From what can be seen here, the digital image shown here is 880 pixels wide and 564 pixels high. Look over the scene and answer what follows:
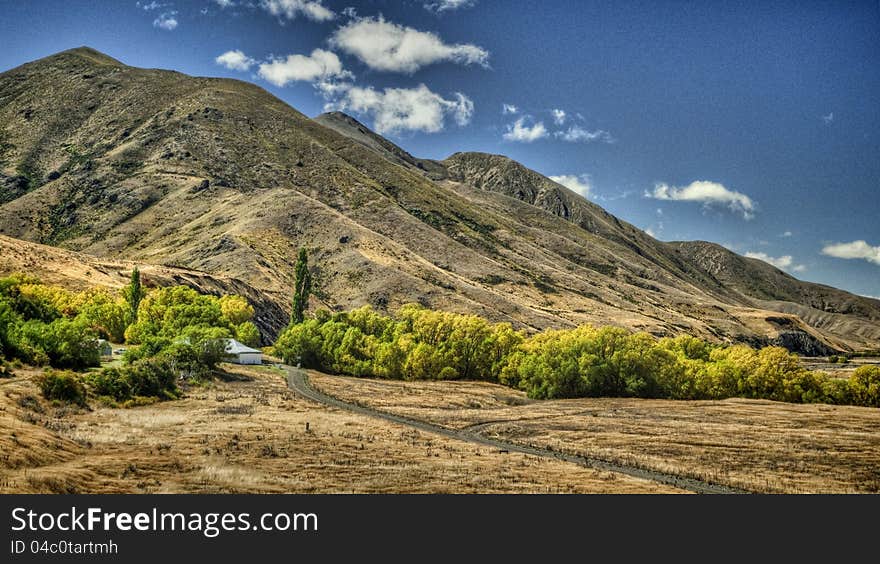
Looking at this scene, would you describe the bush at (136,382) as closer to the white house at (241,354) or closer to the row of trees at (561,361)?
the white house at (241,354)

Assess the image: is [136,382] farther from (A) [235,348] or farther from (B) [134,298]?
(B) [134,298]

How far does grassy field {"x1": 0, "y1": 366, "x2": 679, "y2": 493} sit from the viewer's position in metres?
25.3

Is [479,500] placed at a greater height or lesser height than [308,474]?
greater

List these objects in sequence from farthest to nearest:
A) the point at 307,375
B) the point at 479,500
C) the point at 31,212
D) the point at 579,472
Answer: the point at 31,212
the point at 307,375
the point at 579,472
the point at 479,500

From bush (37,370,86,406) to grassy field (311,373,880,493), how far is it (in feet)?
83.5

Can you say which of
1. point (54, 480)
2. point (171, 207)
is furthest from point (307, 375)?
point (171, 207)

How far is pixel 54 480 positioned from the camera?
74.0 feet

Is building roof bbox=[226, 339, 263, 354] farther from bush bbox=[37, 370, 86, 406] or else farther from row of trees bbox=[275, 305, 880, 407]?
bush bbox=[37, 370, 86, 406]

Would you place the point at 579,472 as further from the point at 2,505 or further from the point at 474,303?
the point at 474,303

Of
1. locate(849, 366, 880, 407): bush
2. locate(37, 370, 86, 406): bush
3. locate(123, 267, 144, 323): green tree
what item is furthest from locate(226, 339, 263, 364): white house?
locate(849, 366, 880, 407): bush

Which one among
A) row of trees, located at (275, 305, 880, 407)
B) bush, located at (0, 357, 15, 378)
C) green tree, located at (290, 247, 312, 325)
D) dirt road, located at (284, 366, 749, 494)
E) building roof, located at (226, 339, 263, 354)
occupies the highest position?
green tree, located at (290, 247, 312, 325)

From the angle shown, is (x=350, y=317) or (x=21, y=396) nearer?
(x=21, y=396)

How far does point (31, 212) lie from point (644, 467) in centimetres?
20041

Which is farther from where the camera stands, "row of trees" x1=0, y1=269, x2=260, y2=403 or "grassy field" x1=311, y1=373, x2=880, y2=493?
"row of trees" x1=0, y1=269, x2=260, y2=403
